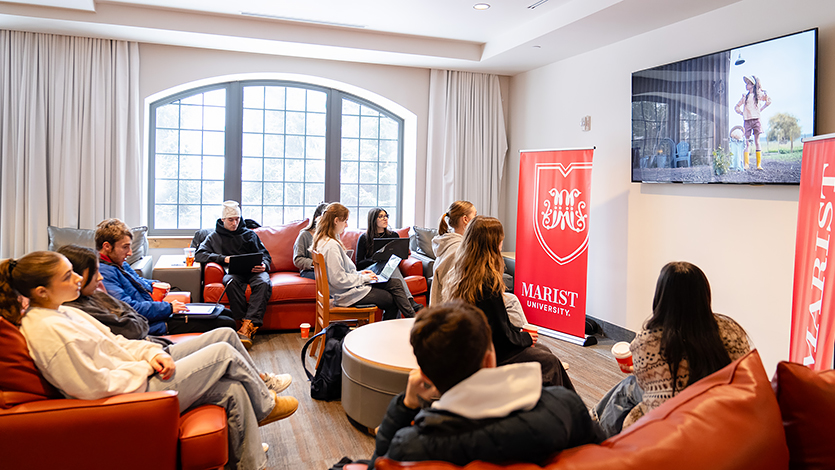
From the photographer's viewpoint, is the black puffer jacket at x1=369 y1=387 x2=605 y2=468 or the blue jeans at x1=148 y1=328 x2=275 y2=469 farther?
the blue jeans at x1=148 y1=328 x2=275 y2=469

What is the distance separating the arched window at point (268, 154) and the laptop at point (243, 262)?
4.94ft

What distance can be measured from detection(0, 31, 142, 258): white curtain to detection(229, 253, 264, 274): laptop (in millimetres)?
1485

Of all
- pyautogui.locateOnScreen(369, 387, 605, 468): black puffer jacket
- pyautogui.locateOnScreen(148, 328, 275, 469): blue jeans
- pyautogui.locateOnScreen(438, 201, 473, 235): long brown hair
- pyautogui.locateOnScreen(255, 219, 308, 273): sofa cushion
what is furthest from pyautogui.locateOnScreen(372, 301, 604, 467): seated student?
pyautogui.locateOnScreen(255, 219, 308, 273): sofa cushion

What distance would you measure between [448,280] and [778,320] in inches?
91.7

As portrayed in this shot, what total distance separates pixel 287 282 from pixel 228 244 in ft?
2.15

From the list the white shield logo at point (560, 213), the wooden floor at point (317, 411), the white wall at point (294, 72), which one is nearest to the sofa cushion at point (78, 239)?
the white wall at point (294, 72)

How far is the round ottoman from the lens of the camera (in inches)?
106

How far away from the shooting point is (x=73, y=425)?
5.69 feet

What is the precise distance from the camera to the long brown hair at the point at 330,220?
398cm

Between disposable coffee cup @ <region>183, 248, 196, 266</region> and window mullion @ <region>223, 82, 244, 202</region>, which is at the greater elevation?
window mullion @ <region>223, 82, 244, 202</region>

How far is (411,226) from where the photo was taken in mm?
6414

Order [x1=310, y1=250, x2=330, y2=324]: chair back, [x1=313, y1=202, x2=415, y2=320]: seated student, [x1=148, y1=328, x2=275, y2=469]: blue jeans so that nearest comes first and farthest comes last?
1. [x1=148, y1=328, x2=275, y2=469]: blue jeans
2. [x1=310, y1=250, x2=330, y2=324]: chair back
3. [x1=313, y1=202, x2=415, y2=320]: seated student

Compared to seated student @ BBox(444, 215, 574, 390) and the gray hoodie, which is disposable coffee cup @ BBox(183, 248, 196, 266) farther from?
seated student @ BBox(444, 215, 574, 390)

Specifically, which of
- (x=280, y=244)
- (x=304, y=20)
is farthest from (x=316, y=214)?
(x=304, y=20)
